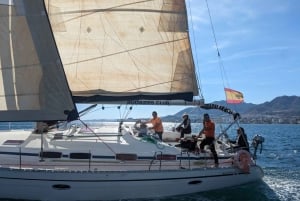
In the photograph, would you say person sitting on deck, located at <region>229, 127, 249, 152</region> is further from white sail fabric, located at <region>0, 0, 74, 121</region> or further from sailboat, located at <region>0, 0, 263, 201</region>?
white sail fabric, located at <region>0, 0, 74, 121</region>

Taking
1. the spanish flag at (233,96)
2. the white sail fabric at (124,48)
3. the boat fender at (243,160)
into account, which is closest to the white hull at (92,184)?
the boat fender at (243,160)

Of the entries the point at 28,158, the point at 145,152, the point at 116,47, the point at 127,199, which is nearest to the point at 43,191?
the point at 28,158

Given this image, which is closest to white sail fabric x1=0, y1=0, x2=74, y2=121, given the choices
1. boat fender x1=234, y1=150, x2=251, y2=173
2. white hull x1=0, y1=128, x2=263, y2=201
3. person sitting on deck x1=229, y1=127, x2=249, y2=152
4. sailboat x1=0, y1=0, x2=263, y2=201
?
sailboat x1=0, y1=0, x2=263, y2=201

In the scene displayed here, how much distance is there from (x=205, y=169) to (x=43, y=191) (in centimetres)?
524

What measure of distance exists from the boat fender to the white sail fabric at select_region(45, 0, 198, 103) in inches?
118

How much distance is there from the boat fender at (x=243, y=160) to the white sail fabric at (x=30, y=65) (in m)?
6.03

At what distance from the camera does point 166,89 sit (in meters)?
16.5

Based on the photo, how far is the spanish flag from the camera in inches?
671

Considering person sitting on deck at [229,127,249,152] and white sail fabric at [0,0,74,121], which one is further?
person sitting on deck at [229,127,249,152]

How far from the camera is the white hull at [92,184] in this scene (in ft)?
42.5

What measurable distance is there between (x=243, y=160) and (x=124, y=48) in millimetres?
6059

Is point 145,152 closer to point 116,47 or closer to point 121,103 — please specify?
point 121,103

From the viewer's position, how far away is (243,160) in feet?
48.5

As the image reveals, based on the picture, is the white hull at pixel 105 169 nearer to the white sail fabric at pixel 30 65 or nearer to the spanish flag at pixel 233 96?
the white sail fabric at pixel 30 65
